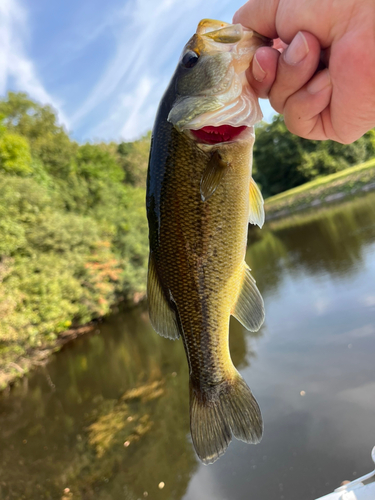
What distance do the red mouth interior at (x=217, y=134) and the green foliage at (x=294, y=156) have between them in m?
41.7

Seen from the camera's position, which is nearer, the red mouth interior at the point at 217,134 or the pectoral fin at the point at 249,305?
the red mouth interior at the point at 217,134

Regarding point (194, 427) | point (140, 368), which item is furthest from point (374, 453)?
point (140, 368)

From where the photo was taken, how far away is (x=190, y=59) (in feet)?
4.87

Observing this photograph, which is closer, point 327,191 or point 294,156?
point 327,191

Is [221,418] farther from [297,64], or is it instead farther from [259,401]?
[259,401]

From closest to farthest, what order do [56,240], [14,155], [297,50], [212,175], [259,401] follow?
1. [297,50]
2. [212,175]
3. [259,401]
4. [56,240]
5. [14,155]

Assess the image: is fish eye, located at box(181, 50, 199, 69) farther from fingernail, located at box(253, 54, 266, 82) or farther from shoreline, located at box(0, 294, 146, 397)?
shoreline, located at box(0, 294, 146, 397)

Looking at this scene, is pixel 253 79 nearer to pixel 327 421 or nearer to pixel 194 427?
pixel 194 427

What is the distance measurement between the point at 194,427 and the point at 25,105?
108 ft

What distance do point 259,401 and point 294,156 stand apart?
40298 millimetres

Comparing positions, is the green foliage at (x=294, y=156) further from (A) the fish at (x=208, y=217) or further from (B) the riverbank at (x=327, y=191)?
(A) the fish at (x=208, y=217)

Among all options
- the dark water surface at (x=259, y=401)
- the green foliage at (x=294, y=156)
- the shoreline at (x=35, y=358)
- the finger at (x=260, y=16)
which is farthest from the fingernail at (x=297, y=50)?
the green foliage at (x=294, y=156)

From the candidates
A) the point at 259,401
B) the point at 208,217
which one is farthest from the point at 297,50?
the point at 259,401

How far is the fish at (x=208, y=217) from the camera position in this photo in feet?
4.66
